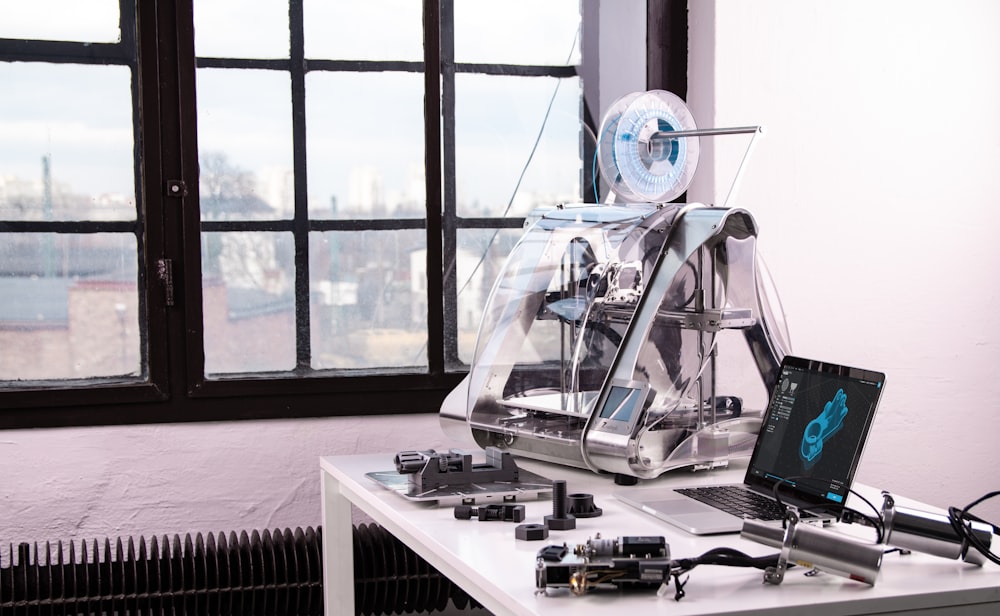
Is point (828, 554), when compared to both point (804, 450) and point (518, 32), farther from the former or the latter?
point (518, 32)

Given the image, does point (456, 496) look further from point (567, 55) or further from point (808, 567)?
point (567, 55)

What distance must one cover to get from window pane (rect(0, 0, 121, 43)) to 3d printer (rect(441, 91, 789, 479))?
1.20 metres

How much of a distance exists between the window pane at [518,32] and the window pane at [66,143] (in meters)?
0.89

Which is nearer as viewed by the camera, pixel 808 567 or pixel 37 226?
pixel 808 567

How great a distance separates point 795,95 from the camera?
3156 mm

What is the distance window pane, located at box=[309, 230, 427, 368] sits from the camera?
2957 millimetres

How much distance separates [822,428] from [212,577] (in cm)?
155

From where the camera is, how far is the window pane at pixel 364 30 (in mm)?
2910

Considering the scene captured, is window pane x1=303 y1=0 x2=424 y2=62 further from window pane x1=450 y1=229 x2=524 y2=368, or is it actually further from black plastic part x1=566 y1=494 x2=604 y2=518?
black plastic part x1=566 y1=494 x2=604 y2=518

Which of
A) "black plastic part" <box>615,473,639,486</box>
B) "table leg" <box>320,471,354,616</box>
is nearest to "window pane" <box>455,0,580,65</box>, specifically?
"table leg" <box>320,471,354,616</box>

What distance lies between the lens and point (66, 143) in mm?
2756

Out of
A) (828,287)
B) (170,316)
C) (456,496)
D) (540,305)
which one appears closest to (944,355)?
(828,287)

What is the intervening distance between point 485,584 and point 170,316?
1601mm

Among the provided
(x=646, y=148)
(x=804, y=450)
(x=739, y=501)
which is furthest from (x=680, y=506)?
(x=646, y=148)
